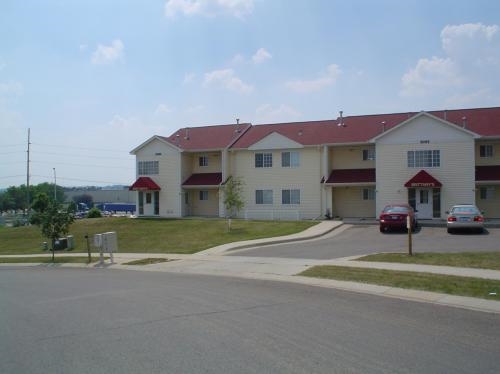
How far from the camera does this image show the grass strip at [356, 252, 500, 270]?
16.4m

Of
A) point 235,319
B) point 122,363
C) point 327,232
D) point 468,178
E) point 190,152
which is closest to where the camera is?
point 122,363

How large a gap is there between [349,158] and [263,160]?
680 cm

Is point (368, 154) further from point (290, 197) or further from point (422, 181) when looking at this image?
point (290, 197)

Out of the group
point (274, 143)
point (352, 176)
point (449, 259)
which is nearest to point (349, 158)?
point (352, 176)

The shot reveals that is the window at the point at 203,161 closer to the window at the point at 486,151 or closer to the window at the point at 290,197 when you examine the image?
the window at the point at 290,197

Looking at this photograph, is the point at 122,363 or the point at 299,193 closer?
the point at 122,363

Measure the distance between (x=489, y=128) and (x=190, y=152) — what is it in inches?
926

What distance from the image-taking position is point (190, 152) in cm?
4650

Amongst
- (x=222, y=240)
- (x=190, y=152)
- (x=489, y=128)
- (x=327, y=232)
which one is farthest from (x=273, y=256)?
(x=190, y=152)

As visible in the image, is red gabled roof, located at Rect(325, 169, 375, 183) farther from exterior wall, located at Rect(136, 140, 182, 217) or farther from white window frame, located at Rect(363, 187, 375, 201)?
exterior wall, located at Rect(136, 140, 182, 217)

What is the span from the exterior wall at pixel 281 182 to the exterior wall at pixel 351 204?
1488 millimetres

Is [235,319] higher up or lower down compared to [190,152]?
lower down

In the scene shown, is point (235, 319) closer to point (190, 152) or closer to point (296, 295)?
point (296, 295)

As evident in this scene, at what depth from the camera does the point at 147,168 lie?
1849 inches
